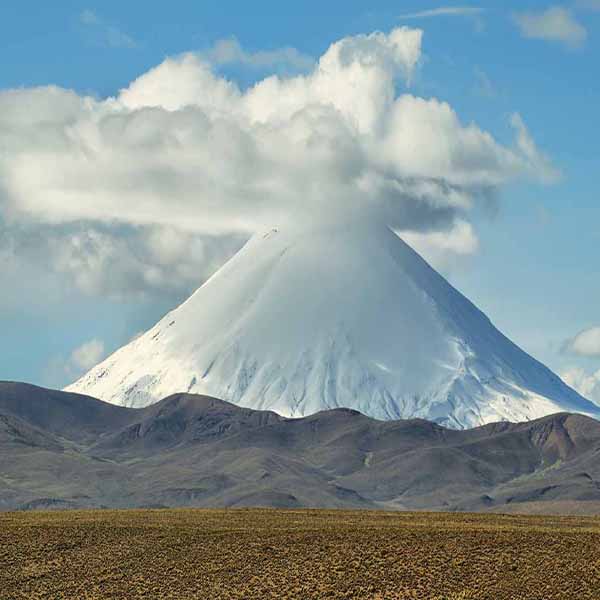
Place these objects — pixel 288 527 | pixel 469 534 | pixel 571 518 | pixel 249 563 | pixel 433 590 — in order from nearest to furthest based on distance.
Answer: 1. pixel 433 590
2. pixel 249 563
3. pixel 469 534
4. pixel 288 527
5. pixel 571 518

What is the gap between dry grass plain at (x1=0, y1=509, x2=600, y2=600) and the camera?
93125 mm

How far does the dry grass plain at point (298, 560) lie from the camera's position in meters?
93.1

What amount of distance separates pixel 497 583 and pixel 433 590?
14.0ft

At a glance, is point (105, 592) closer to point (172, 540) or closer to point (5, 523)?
point (172, 540)

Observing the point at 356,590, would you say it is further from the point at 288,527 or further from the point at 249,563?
the point at 288,527

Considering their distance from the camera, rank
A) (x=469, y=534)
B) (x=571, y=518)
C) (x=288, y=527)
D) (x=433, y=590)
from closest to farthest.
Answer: (x=433, y=590) < (x=469, y=534) < (x=288, y=527) < (x=571, y=518)

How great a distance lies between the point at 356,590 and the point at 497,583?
29.8 feet

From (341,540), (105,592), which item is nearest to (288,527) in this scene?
(341,540)

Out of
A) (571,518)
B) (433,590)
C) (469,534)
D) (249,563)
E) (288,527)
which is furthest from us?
(571,518)

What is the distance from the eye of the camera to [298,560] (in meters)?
101

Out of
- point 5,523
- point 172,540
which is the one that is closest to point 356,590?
point 172,540

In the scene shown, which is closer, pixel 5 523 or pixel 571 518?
pixel 5 523

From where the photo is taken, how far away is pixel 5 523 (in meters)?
121

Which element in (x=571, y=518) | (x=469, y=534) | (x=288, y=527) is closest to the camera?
(x=469, y=534)
